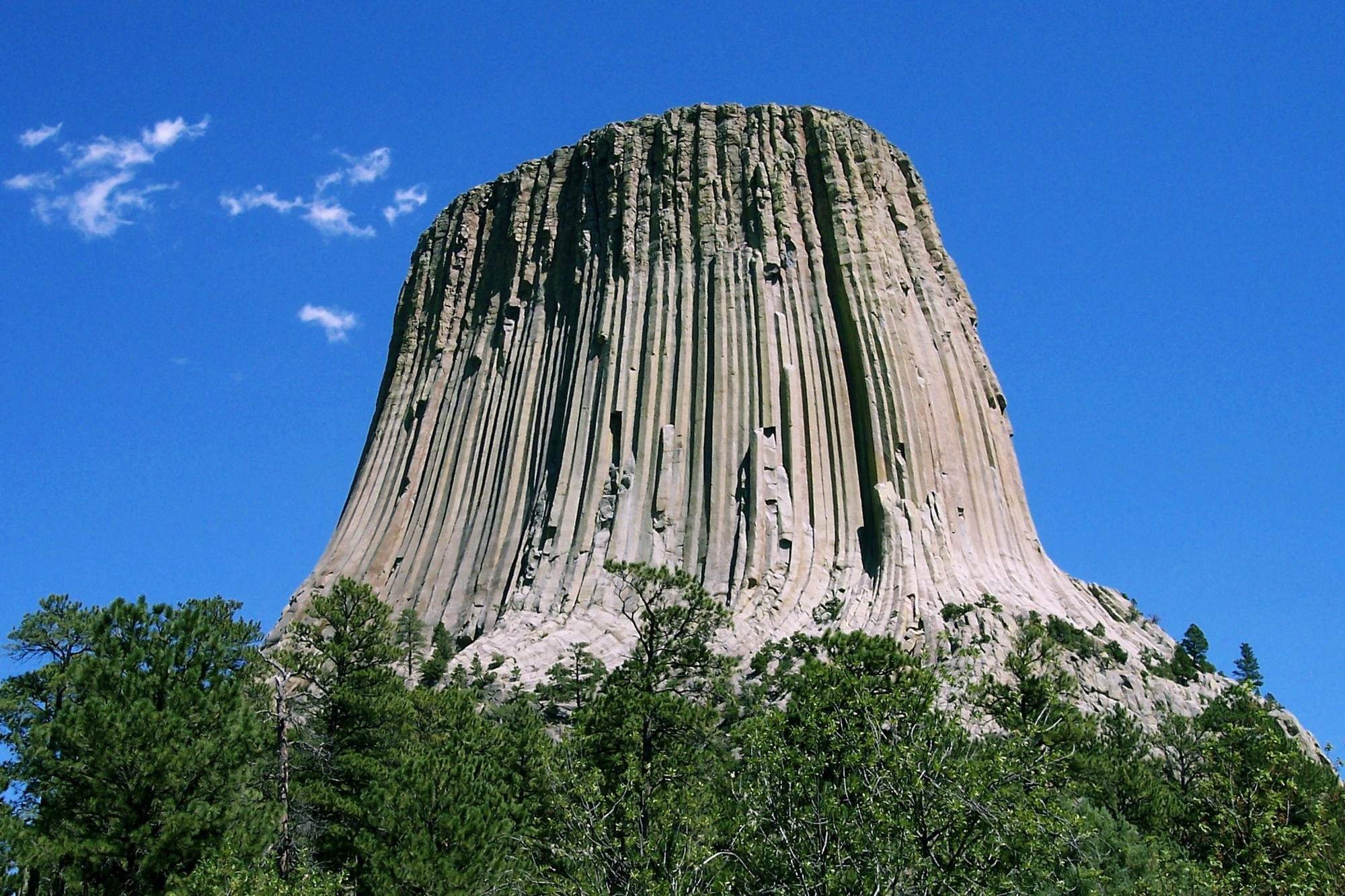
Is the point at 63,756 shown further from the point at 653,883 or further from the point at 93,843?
the point at 653,883

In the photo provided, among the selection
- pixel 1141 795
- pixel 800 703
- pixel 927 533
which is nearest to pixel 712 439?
pixel 927 533

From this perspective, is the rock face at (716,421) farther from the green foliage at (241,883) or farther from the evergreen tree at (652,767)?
the green foliage at (241,883)

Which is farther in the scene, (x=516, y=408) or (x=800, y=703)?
(x=516, y=408)

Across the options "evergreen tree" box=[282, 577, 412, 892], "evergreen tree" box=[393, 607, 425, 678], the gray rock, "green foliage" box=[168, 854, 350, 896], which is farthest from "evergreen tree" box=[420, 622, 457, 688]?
"green foliage" box=[168, 854, 350, 896]

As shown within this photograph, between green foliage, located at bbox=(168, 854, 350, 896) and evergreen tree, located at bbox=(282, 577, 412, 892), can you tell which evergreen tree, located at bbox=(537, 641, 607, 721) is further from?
green foliage, located at bbox=(168, 854, 350, 896)

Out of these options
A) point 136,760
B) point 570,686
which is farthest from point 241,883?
point 570,686
